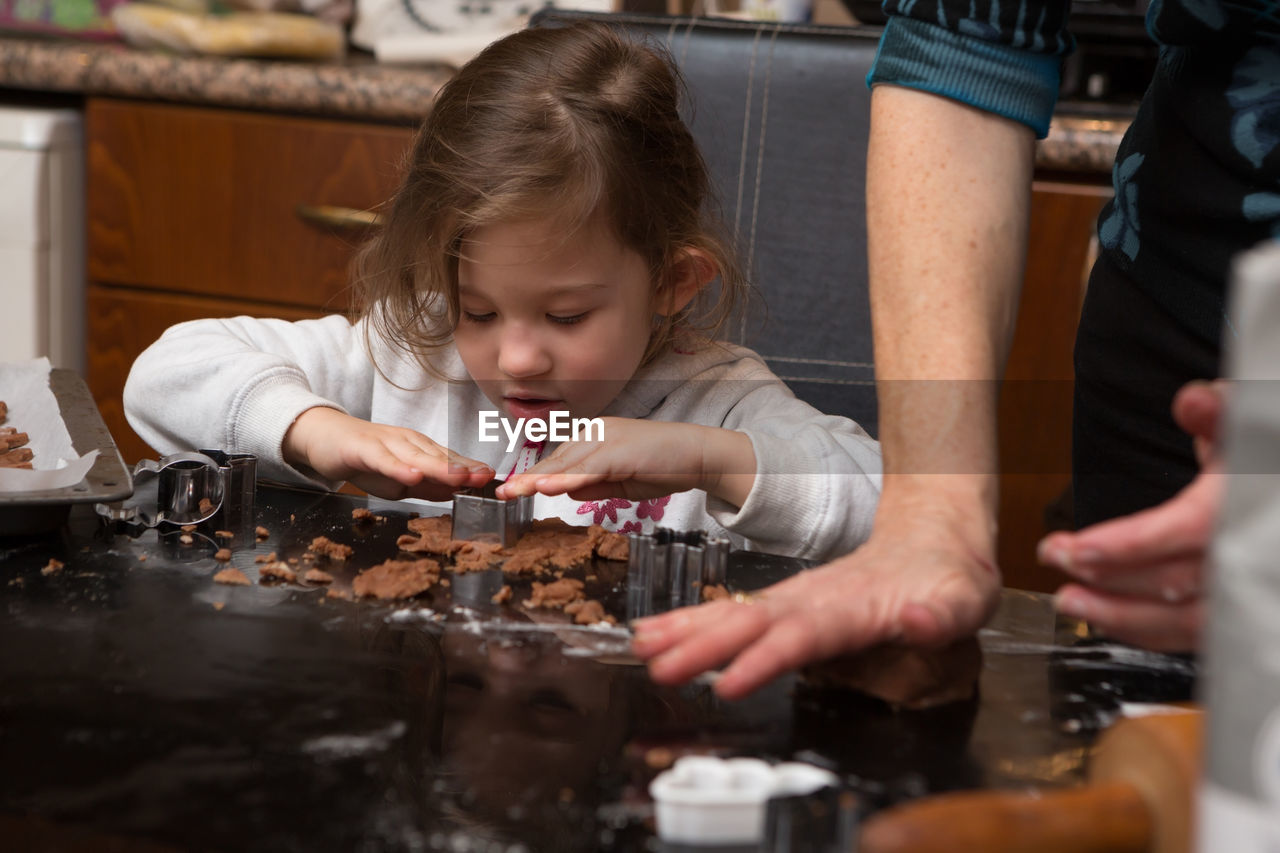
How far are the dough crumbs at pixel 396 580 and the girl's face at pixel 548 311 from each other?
0.38 meters

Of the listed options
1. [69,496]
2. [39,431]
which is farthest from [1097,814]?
[39,431]

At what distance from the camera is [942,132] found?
0.85 metres

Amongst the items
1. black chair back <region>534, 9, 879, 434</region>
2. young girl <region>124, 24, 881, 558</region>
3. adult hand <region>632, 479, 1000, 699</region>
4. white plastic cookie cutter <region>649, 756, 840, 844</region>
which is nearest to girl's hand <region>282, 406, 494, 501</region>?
young girl <region>124, 24, 881, 558</region>

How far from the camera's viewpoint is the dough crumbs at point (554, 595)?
25.8 inches

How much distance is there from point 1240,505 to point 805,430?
773mm

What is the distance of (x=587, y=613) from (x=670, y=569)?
0.06m

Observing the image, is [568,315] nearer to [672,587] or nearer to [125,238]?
[672,587]

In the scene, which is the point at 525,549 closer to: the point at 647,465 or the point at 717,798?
the point at 647,465

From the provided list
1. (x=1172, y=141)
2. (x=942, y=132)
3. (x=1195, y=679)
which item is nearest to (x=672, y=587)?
(x=1195, y=679)

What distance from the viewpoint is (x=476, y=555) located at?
0.73 metres

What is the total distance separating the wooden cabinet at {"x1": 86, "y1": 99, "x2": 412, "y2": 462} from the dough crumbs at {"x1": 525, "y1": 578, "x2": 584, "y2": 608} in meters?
1.34

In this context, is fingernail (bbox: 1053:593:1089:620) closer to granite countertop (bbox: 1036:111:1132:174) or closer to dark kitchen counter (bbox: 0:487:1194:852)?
dark kitchen counter (bbox: 0:487:1194:852)

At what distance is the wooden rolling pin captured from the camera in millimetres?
312

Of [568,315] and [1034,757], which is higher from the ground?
[568,315]
